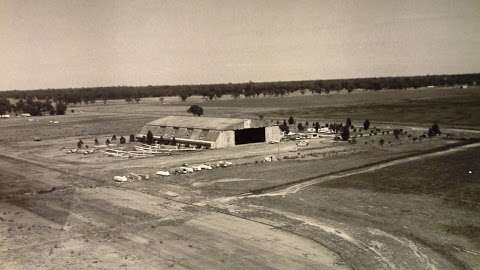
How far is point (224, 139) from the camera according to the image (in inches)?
2926

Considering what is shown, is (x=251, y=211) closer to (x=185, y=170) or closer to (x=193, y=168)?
(x=185, y=170)

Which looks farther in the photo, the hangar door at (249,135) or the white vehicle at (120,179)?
the hangar door at (249,135)

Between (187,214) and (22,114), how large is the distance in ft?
466

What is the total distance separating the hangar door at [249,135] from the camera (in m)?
76.7

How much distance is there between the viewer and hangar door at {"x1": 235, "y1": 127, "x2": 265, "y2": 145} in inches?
3019

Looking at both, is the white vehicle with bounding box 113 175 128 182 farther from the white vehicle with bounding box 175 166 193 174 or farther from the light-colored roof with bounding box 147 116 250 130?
the light-colored roof with bounding box 147 116 250 130

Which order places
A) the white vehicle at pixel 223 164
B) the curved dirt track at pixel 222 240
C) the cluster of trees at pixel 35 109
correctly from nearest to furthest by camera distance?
1. the curved dirt track at pixel 222 240
2. the white vehicle at pixel 223 164
3. the cluster of trees at pixel 35 109

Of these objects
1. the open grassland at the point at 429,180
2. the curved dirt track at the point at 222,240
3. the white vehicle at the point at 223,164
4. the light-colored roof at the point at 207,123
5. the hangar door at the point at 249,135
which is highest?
the light-colored roof at the point at 207,123

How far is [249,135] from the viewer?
78250 mm

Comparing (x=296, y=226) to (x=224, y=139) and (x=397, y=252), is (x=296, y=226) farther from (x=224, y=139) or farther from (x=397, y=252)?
(x=224, y=139)

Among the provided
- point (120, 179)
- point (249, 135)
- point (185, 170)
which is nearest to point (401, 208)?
point (185, 170)

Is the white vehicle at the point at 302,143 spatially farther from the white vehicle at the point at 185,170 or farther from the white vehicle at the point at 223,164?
the white vehicle at the point at 185,170

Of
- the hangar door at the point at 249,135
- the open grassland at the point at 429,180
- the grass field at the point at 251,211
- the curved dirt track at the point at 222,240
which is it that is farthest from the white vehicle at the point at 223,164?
the hangar door at the point at 249,135

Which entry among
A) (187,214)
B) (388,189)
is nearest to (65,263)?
(187,214)
